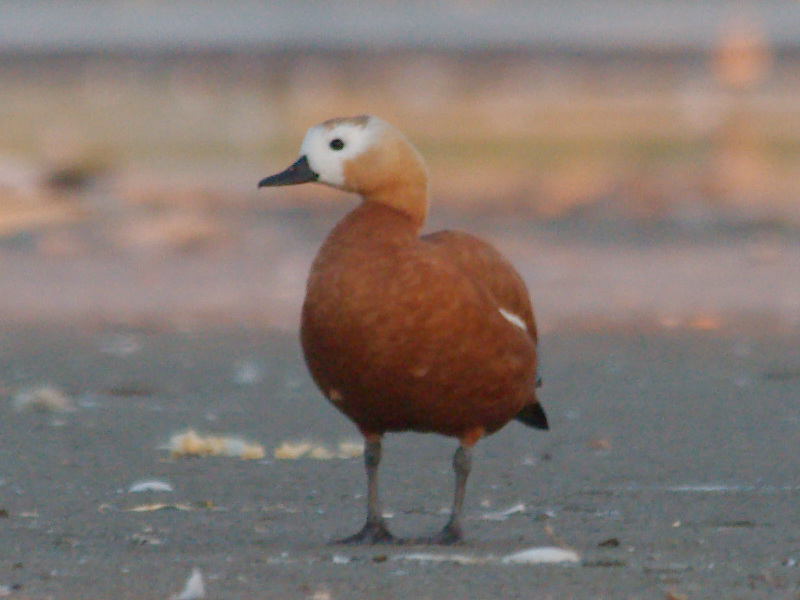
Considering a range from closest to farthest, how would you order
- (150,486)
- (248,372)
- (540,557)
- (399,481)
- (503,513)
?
1. (540,557)
2. (503,513)
3. (150,486)
4. (399,481)
5. (248,372)

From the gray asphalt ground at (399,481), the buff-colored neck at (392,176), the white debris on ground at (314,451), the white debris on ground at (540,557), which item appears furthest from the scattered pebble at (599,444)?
the white debris on ground at (540,557)

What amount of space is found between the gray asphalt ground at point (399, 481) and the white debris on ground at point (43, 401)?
2.2 inches

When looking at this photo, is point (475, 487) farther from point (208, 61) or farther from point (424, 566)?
point (208, 61)

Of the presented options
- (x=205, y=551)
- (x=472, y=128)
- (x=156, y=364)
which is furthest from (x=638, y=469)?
(x=472, y=128)

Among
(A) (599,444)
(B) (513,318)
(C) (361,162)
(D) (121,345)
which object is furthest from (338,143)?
(D) (121,345)

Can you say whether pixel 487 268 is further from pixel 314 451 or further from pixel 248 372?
pixel 248 372

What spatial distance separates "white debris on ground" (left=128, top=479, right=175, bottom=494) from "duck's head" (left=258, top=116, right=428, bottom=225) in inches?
44.4

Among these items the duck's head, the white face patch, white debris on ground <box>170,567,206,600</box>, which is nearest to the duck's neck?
the duck's head

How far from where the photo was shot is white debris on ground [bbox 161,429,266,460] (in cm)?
601

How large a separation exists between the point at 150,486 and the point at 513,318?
4.23 feet

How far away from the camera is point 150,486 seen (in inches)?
217

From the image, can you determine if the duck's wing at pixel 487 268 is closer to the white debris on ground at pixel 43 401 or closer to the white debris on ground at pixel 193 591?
the white debris on ground at pixel 193 591

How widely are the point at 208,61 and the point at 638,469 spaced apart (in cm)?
1737

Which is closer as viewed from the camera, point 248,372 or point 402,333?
point 402,333
